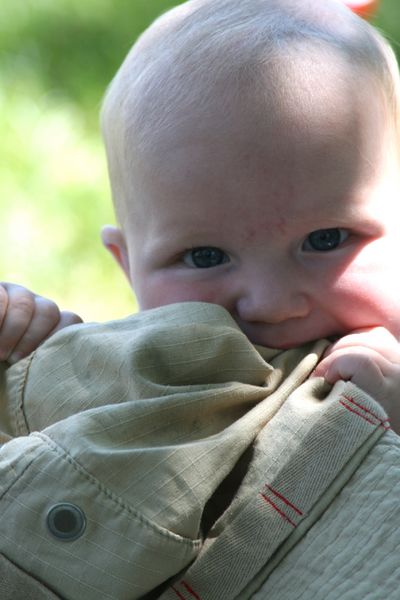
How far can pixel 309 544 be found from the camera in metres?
1.43

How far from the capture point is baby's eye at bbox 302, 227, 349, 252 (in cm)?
174

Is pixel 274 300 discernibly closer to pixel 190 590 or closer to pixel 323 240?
pixel 323 240

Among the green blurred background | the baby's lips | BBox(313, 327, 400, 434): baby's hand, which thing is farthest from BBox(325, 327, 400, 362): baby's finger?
the green blurred background

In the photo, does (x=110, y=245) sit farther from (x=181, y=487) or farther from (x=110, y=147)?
(x=181, y=487)

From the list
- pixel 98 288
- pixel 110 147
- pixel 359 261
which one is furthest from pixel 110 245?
pixel 98 288

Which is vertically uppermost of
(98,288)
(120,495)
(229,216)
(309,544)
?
(229,216)

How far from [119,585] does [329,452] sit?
12.5 inches

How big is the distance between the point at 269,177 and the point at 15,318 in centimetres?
48

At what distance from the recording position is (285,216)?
5.60 feet

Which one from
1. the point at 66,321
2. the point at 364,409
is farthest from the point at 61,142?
the point at 364,409

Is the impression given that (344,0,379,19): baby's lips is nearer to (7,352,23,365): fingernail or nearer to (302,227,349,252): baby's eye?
(302,227,349,252): baby's eye

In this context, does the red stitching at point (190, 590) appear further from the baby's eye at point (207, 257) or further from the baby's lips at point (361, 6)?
the baby's lips at point (361, 6)

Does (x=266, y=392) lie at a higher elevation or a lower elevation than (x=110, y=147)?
lower

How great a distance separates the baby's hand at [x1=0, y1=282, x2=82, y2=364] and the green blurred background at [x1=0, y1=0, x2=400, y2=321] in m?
1.34
